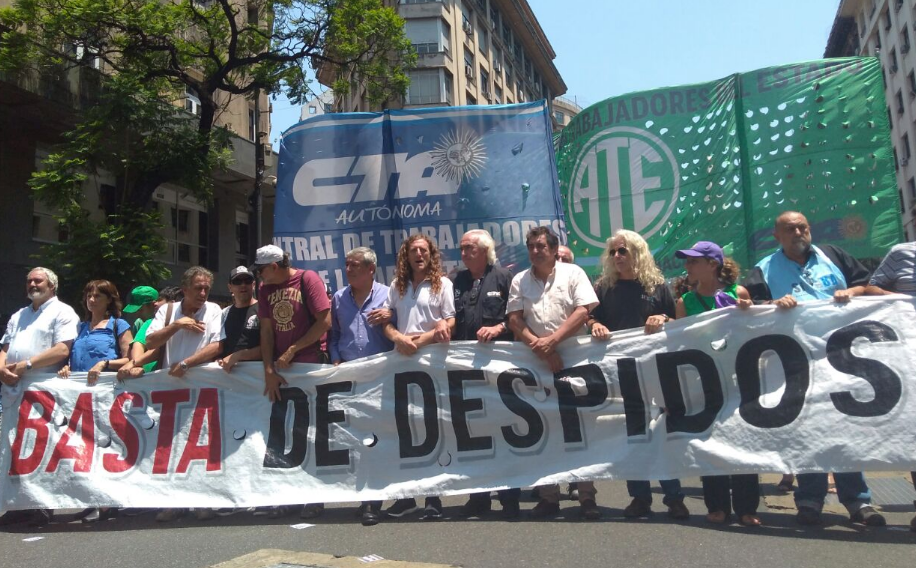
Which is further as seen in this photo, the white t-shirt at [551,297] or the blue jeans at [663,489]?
the white t-shirt at [551,297]

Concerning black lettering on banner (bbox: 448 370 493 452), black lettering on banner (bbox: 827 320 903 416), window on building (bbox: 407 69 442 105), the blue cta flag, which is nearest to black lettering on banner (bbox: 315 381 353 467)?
black lettering on banner (bbox: 448 370 493 452)

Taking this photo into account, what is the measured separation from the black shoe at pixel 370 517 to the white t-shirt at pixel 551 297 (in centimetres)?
155

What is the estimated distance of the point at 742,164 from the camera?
21.0 feet

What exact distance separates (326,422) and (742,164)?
151 inches

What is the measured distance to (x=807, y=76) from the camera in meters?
6.21

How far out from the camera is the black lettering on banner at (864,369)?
175 inches

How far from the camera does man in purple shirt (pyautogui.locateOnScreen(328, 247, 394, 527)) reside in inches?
219

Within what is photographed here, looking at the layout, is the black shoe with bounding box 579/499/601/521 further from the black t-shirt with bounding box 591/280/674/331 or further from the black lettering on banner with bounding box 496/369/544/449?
the black t-shirt with bounding box 591/280/674/331

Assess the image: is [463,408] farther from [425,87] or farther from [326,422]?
[425,87]

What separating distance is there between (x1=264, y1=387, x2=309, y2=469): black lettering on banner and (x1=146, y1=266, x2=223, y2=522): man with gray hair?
686mm

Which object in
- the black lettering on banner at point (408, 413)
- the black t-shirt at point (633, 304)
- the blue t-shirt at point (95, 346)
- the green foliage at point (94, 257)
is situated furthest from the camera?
the green foliage at point (94, 257)

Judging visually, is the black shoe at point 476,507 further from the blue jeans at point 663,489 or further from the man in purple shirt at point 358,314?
the man in purple shirt at point 358,314

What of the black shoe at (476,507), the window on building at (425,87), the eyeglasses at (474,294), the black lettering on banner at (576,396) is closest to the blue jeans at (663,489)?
the black lettering on banner at (576,396)

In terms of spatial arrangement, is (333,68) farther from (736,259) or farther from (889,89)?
(889,89)
